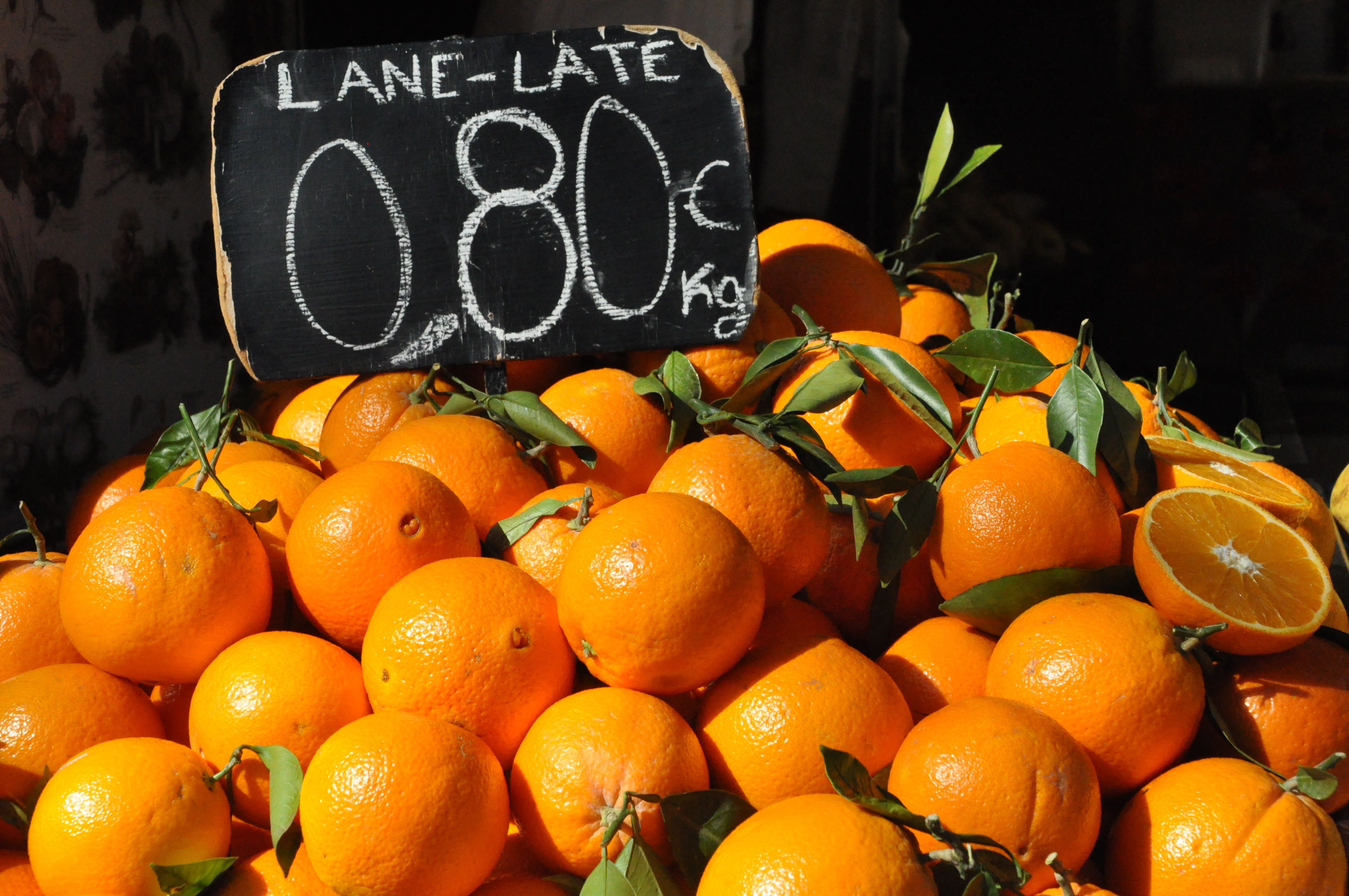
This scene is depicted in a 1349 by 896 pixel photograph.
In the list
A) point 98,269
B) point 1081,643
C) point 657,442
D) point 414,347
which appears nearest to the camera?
point 1081,643

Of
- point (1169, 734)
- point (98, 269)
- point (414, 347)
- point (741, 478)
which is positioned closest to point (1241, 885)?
point (1169, 734)

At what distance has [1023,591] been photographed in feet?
3.26

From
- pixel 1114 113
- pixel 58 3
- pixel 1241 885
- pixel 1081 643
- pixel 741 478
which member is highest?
pixel 58 3

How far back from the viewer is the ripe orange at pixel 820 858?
0.70 m

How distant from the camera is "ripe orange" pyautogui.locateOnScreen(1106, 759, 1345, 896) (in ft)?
2.63

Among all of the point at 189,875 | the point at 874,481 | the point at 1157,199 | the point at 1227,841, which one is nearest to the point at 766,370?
the point at 874,481

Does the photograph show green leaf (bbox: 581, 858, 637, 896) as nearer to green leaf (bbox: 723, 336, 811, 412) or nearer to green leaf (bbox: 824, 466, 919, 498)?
green leaf (bbox: 824, 466, 919, 498)

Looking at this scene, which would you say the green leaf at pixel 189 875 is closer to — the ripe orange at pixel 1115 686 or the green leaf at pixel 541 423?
the green leaf at pixel 541 423

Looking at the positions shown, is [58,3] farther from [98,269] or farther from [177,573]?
[177,573]

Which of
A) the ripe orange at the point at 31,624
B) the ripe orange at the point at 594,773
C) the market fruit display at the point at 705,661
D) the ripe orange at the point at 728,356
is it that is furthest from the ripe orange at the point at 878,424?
the ripe orange at the point at 31,624

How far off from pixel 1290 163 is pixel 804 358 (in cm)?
138

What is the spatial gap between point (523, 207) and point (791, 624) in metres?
0.72

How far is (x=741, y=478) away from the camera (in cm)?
101

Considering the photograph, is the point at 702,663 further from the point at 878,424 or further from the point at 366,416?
the point at 366,416
